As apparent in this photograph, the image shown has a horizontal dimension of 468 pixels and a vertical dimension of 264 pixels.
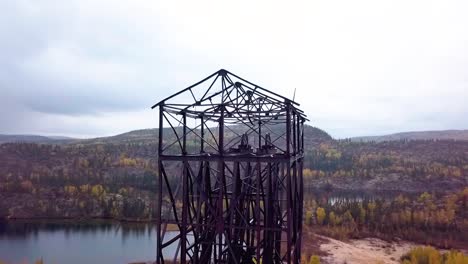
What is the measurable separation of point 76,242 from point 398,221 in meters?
28.5

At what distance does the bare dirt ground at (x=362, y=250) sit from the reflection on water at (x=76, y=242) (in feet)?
41.6

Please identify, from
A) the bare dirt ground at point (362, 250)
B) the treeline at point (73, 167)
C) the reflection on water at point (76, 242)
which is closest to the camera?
the bare dirt ground at point (362, 250)

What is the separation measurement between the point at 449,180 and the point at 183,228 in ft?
198

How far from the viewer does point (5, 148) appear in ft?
243

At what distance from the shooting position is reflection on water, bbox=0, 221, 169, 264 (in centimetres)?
2769

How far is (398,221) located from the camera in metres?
35.4

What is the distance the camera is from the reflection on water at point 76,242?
90.8ft

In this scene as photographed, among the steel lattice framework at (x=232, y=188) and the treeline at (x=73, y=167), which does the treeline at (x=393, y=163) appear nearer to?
the treeline at (x=73, y=167)

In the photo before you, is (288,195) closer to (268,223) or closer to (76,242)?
(268,223)

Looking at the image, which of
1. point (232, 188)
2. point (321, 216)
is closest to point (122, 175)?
point (321, 216)

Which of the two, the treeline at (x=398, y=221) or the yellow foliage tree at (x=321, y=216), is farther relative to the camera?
the yellow foliage tree at (x=321, y=216)

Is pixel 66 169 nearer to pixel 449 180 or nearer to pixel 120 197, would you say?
pixel 120 197

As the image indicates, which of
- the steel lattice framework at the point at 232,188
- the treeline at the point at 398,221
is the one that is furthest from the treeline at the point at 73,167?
the steel lattice framework at the point at 232,188

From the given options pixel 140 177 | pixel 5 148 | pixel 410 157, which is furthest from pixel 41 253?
pixel 410 157
